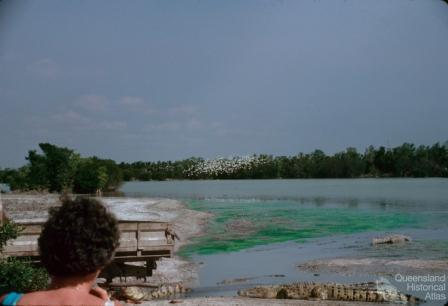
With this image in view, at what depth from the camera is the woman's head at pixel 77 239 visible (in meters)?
1.83

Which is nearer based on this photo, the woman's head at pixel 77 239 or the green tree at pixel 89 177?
the woman's head at pixel 77 239

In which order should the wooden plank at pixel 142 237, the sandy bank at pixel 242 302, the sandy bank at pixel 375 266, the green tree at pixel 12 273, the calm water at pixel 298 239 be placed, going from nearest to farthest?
the green tree at pixel 12 273 < the wooden plank at pixel 142 237 < the sandy bank at pixel 242 302 < the sandy bank at pixel 375 266 < the calm water at pixel 298 239

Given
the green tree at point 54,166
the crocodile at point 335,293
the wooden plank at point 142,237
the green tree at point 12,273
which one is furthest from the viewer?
the green tree at point 54,166

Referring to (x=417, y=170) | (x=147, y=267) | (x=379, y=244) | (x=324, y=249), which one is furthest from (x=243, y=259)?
(x=417, y=170)

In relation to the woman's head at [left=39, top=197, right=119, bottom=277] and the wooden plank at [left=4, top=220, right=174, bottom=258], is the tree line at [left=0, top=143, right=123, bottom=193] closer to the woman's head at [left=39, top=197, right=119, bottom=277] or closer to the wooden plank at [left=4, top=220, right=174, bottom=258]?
the wooden plank at [left=4, top=220, right=174, bottom=258]

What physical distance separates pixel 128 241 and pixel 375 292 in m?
5.84

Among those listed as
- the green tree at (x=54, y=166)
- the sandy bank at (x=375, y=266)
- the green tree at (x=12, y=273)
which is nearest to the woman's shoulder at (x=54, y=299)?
the green tree at (x=12, y=273)

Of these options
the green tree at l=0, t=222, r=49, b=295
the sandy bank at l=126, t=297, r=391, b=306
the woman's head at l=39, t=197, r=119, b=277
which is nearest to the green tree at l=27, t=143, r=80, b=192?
the sandy bank at l=126, t=297, r=391, b=306

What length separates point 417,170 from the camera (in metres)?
65.6

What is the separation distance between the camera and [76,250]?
5.99ft

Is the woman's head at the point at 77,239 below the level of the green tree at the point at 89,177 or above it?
below

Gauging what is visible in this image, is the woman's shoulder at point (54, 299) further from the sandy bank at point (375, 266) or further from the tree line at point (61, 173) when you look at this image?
the tree line at point (61, 173)

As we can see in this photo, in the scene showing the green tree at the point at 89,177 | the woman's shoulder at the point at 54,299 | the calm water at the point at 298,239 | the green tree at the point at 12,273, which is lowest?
the calm water at the point at 298,239

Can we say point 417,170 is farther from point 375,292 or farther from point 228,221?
point 375,292
